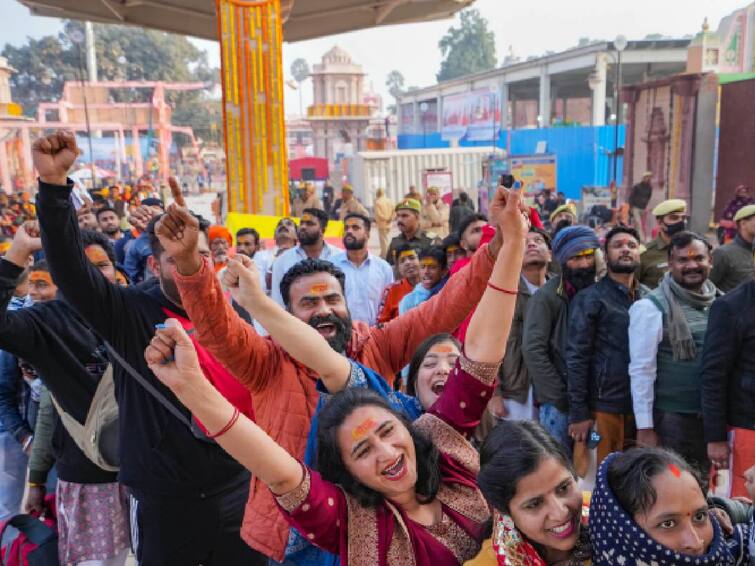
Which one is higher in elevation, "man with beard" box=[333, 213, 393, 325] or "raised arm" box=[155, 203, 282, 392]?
"raised arm" box=[155, 203, 282, 392]

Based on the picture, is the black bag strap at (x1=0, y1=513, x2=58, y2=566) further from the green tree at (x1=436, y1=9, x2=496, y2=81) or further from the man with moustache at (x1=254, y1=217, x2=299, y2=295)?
the green tree at (x1=436, y1=9, x2=496, y2=81)

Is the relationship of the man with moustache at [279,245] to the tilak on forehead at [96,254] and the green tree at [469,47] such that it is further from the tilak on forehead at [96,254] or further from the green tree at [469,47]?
the green tree at [469,47]

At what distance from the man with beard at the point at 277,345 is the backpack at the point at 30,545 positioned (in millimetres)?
1257

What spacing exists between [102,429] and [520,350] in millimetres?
2324

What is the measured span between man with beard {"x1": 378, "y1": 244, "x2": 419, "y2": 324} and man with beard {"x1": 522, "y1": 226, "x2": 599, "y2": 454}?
134 cm

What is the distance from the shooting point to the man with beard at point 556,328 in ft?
12.0

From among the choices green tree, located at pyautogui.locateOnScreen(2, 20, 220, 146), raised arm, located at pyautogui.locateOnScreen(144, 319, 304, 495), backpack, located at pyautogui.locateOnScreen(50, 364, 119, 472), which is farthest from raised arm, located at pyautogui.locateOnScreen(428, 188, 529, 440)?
green tree, located at pyautogui.locateOnScreen(2, 20, 220, 146)

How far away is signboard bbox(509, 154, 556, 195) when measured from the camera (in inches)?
570

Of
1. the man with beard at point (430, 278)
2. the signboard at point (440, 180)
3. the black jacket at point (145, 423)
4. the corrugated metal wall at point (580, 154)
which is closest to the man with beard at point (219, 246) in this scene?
the man with beard at point (430, 278)

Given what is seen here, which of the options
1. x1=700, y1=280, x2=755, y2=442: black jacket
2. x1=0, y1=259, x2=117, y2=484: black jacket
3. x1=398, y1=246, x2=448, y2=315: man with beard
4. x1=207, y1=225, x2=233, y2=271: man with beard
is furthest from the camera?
x1=207, y1=225, x2=233, y2=271: man with beard

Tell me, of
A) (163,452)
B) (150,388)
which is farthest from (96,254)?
(163,452)

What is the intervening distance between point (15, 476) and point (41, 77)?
63.3 m

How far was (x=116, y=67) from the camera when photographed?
195ft

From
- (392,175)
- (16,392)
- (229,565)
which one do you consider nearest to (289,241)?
(16,392)
